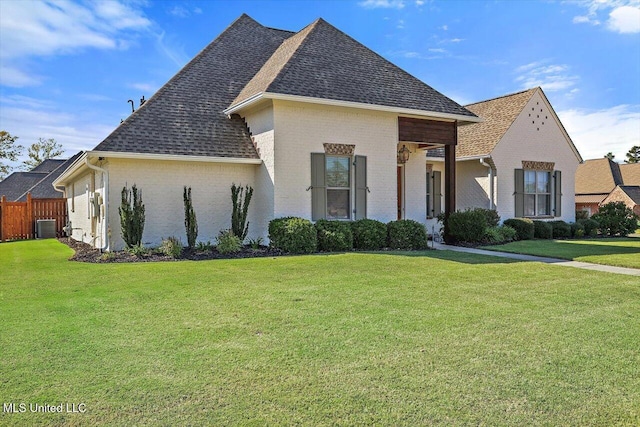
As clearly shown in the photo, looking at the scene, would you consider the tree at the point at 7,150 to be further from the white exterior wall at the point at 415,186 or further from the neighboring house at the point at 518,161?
the neighboring house at the point at 518,161

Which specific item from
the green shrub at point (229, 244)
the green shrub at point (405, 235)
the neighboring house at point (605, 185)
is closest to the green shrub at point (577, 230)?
the green shrub at point (405, 235)

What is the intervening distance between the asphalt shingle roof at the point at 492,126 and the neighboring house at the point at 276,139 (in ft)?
12.7

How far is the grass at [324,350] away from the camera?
131 inches

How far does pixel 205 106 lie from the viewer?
15.0m

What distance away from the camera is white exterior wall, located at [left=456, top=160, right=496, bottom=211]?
63.8 feet

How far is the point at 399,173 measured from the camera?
17.4 meters

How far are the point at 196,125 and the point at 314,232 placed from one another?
197 inches

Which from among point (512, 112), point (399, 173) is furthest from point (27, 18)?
point (512, 112)

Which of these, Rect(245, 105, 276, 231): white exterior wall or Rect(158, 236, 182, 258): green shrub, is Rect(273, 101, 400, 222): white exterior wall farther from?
Rect(158, 236, 182, 258): green shrub

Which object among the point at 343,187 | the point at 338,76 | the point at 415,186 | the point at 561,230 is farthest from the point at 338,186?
the point at 561,230

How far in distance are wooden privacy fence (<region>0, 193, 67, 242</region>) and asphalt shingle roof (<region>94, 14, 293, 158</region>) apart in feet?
36.2

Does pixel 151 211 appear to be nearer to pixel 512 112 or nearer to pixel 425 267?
pixel 425 267

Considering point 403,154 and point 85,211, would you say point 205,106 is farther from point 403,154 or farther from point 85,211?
point 403,154

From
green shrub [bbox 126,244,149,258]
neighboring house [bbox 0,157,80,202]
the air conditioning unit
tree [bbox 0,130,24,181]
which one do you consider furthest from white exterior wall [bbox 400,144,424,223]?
tree [bbox 0,130,24,181]
